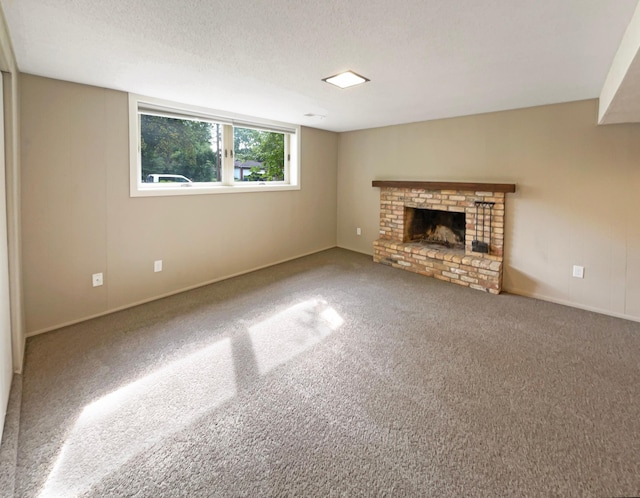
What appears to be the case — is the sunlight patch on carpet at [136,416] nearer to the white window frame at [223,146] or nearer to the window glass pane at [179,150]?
the white window frame at [223,146]

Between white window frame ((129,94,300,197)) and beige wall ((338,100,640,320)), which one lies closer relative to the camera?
beige wall ((338,100,640,320))

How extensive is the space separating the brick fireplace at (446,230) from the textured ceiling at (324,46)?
1214mm

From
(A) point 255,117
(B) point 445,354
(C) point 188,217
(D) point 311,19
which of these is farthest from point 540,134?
(C) point 188,217

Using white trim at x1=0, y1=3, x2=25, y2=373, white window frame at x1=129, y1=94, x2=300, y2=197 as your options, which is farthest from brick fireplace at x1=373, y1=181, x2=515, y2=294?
white trim at x1=0, y1=3, x2=25, y2=373

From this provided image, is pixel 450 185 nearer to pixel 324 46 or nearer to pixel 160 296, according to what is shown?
pixel 324 46

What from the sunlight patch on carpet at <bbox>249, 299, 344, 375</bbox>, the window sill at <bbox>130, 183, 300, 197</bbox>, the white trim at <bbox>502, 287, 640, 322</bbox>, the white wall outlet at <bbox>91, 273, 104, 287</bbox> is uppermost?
the window sill at <bbox>130, 183, 300, 197</bbox>

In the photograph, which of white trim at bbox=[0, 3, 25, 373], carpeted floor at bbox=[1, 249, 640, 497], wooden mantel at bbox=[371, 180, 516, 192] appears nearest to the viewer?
carpeted floor at bbox=[1, 249, 640, 497]

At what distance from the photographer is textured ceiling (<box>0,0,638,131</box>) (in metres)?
1.66

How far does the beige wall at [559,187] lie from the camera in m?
3.19

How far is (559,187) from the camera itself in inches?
139

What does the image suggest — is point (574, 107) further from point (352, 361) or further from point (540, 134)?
point (352, 361)

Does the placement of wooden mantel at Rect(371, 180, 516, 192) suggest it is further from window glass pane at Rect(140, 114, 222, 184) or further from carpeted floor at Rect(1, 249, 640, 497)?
window glass pane at Rect(140, 114, 222, 184)

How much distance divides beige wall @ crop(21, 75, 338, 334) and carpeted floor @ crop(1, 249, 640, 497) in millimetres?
365

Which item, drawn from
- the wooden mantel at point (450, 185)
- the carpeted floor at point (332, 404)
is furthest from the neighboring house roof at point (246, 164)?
the carpeted floor at point (332, 404)
